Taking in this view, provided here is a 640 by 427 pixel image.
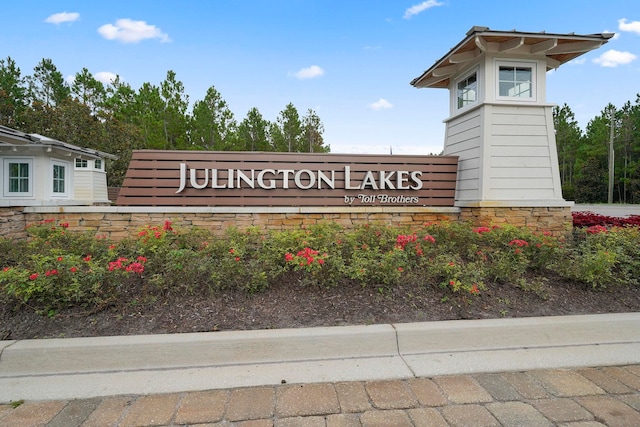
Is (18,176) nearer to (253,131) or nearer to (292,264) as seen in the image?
(292,264)

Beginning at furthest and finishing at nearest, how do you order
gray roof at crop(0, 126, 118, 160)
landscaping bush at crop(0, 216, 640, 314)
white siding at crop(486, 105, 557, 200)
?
gray roof at crop(0, 126, 118, 160) → white siding at crop(486, 105, 557, 200) → landscaping bush at crop(0, 216, 640, 314)

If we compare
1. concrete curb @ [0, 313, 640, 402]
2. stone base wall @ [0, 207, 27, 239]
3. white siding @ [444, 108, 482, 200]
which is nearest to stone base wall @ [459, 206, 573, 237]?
white siding @ [444, 108, 482, 200]

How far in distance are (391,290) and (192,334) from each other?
1894mm

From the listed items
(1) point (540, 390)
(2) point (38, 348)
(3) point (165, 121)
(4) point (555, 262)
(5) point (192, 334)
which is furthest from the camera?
(3) point (165, 121)

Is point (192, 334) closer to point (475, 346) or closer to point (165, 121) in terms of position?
point (475, 346)

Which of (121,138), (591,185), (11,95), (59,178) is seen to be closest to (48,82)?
(11,95)

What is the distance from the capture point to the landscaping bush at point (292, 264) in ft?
10.5

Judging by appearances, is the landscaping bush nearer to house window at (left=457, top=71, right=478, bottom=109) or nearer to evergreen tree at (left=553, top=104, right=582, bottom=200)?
house window at (left=457, top=71, right=478, bottom=109)

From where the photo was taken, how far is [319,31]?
10.5m

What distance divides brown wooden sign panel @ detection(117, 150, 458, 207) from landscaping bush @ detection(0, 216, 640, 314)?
5.37ft

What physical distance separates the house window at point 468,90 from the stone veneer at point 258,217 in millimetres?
2195

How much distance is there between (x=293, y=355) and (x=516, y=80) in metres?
6.50

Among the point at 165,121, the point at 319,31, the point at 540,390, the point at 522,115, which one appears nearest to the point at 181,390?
the point at 540,390

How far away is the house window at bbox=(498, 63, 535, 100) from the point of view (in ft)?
21.1
